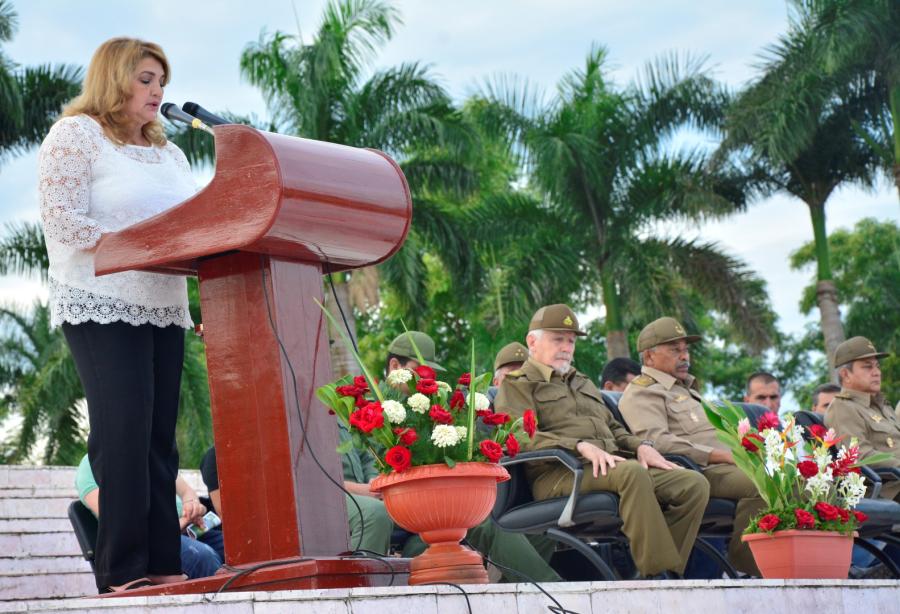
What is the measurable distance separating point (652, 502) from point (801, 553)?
67 cm

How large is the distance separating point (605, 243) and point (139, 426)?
18.4m

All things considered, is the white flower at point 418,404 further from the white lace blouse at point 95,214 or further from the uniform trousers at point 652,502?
the uniform trousers at point 652,502

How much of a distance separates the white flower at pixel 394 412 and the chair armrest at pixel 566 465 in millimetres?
1800

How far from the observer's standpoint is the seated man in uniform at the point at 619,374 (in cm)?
902

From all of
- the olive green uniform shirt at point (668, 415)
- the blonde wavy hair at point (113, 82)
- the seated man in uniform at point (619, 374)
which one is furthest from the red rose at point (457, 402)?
the seated man in uniform at point (619, 374)

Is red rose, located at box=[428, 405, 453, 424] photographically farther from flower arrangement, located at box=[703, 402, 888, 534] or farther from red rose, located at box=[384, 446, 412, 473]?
flower arrangement, located at box=[703, 402, 888, 534]

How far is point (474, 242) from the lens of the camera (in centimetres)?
2188

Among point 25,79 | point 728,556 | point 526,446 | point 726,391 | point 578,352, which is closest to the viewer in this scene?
point 526,446

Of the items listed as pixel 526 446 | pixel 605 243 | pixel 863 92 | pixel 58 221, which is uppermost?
pixel 863 92

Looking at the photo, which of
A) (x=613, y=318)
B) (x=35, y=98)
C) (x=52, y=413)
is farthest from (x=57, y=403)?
(x=613, y=318)

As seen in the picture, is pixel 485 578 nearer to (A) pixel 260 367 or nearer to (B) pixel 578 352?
(A) pixel 260 367

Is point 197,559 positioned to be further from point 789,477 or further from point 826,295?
point 826,295

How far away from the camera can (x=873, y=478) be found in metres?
6.78

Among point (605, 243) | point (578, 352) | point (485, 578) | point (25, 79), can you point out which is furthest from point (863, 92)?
point (485, 578)
